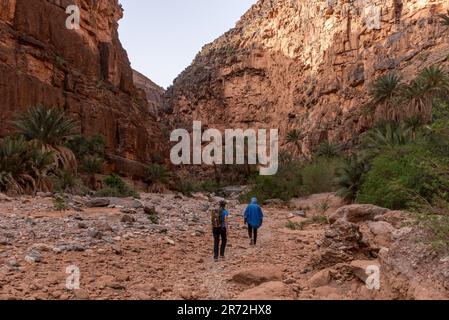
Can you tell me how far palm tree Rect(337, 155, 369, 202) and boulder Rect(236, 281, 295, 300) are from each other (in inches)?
607

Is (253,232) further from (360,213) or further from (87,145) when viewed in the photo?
(87,145)

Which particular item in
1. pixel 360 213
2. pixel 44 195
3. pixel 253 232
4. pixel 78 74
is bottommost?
pixel 253 232

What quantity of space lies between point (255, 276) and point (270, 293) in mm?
943

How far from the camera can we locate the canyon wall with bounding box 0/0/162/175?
1136 inches

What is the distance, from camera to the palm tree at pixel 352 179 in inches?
781

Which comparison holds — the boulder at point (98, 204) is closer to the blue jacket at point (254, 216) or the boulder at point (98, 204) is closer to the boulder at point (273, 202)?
the blue jacket at point (254, 216)

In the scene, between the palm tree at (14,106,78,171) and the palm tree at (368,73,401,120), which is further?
the palm tree at (368,73,401,120)

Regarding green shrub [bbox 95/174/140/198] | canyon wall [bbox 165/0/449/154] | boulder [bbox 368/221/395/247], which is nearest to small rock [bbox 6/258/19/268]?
boulder [bbox 368/221/395/247]

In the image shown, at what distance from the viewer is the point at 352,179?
66.0ft

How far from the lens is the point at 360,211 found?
1232 centimetres

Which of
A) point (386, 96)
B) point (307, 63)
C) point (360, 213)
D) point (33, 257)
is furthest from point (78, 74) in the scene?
point (307, 63)

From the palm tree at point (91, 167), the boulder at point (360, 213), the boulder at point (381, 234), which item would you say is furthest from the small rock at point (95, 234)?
the palm tree at point (91, 167)

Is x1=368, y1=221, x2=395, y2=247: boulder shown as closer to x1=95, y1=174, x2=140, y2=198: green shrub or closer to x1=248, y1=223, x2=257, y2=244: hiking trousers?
x1=248, y1=223, x2=257, y2=244: hiking trousers
